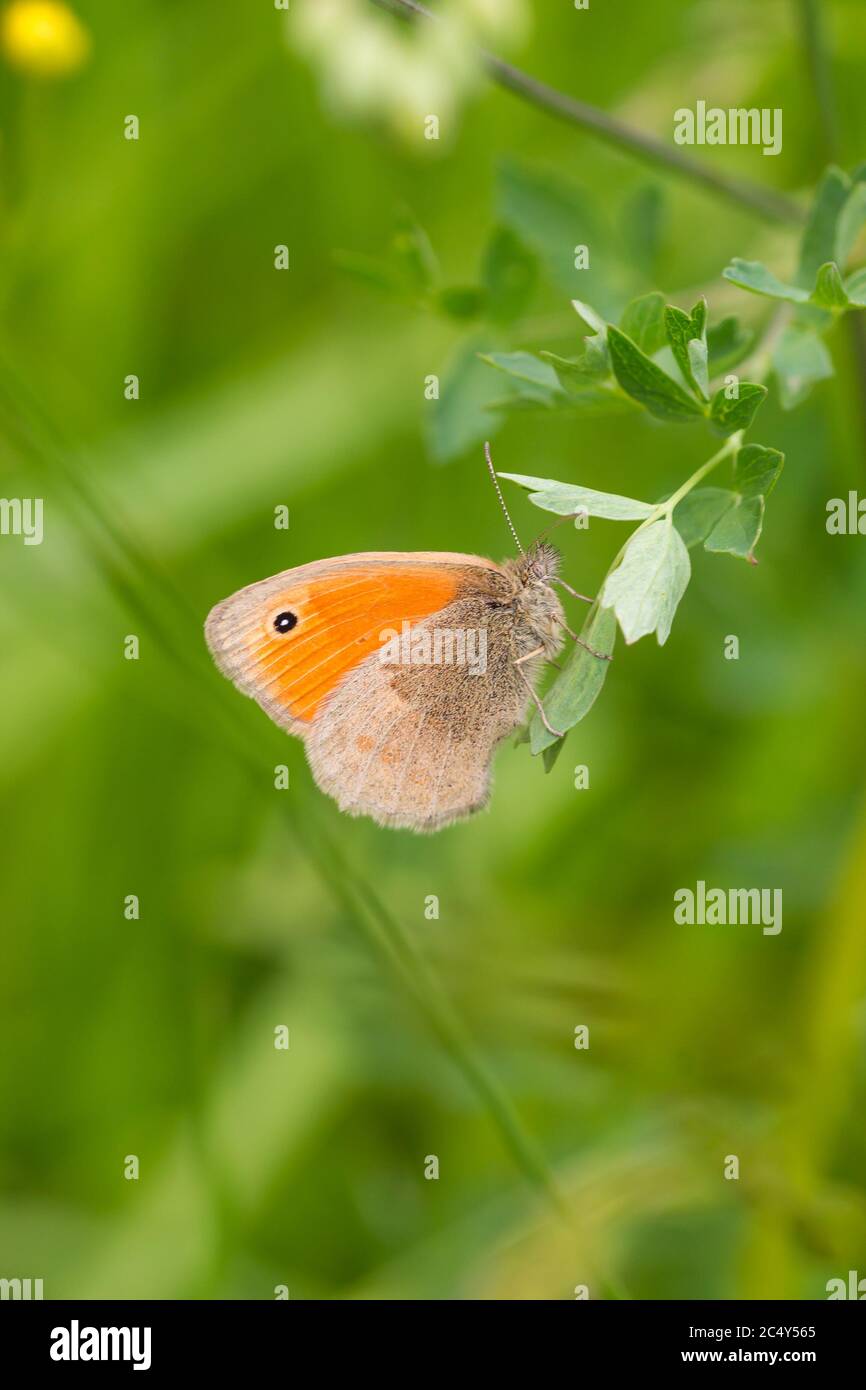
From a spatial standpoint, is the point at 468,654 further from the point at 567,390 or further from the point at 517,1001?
the point at 517,1001

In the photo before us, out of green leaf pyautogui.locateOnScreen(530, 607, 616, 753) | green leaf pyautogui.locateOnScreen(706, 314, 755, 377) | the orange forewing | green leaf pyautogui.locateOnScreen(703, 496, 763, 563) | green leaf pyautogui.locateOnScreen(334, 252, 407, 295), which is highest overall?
green leaf pyautogui.locateOnScreen(334, 252, 407, 295)

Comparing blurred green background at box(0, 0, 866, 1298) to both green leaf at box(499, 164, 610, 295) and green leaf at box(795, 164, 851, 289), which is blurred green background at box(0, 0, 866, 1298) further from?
green leaf at box(795, 164, 851, 289)

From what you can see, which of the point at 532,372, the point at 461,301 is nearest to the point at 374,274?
the point at 461,301

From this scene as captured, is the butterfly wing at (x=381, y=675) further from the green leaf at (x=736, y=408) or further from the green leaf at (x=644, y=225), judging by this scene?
the green leaf at (x=736, y=408)

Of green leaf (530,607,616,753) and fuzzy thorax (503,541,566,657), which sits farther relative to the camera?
fuzzy thorax (503,541,566,657)

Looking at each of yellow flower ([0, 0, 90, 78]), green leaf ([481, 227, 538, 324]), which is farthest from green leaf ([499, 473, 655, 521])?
yellow flower ([0, 0, 90, 78])

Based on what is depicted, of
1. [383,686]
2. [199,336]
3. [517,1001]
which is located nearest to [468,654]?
[383,686]

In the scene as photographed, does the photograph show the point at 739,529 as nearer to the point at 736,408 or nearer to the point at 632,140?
the point at 736,408
